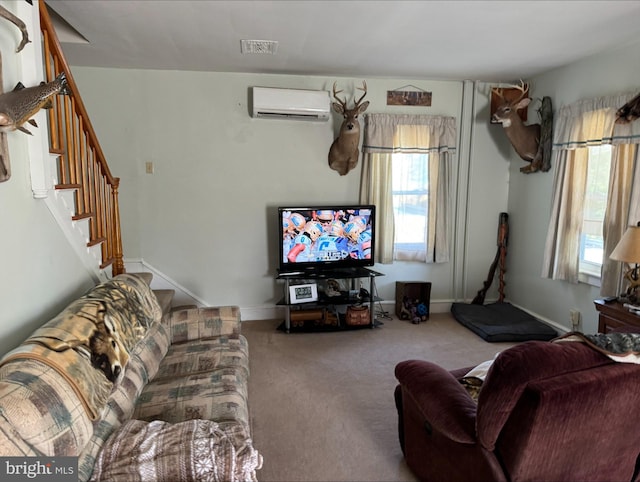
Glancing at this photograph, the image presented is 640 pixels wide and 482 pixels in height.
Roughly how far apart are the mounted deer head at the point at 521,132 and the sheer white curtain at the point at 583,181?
24 cm

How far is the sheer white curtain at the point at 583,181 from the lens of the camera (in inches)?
122

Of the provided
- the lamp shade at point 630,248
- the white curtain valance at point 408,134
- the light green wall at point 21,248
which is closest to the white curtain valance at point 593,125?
the lamp shade at point 630,248

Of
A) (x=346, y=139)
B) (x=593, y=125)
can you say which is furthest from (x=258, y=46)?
(x=593, y=125)

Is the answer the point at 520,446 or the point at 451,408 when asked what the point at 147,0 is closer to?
the point at 451,408

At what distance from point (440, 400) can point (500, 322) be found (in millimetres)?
2692

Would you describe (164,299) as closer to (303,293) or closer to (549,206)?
(303,293)

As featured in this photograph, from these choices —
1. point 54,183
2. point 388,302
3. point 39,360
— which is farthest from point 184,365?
point 388,302

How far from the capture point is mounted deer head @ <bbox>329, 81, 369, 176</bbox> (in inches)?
156

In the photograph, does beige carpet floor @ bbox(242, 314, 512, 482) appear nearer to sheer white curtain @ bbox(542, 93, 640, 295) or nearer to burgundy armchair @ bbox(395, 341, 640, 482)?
burgundy armchair @ bbox(395, 341, 640, 482)

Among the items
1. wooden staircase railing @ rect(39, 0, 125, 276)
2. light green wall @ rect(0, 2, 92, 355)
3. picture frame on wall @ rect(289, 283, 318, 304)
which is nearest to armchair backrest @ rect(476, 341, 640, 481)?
light green wall @ rect(0, 2, 92, 355)

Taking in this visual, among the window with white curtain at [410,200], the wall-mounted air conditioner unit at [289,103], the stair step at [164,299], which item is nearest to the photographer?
the stair step at [164,299]

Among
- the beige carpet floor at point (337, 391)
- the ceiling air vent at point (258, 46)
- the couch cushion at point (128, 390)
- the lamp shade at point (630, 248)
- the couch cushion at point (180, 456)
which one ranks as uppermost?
the ceiling air vent at point (258, 46)

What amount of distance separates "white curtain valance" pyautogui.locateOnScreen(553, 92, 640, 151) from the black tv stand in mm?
2112

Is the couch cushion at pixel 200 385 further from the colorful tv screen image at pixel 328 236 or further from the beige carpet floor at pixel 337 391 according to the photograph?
the colorful tv screen image at pixel 328 236
